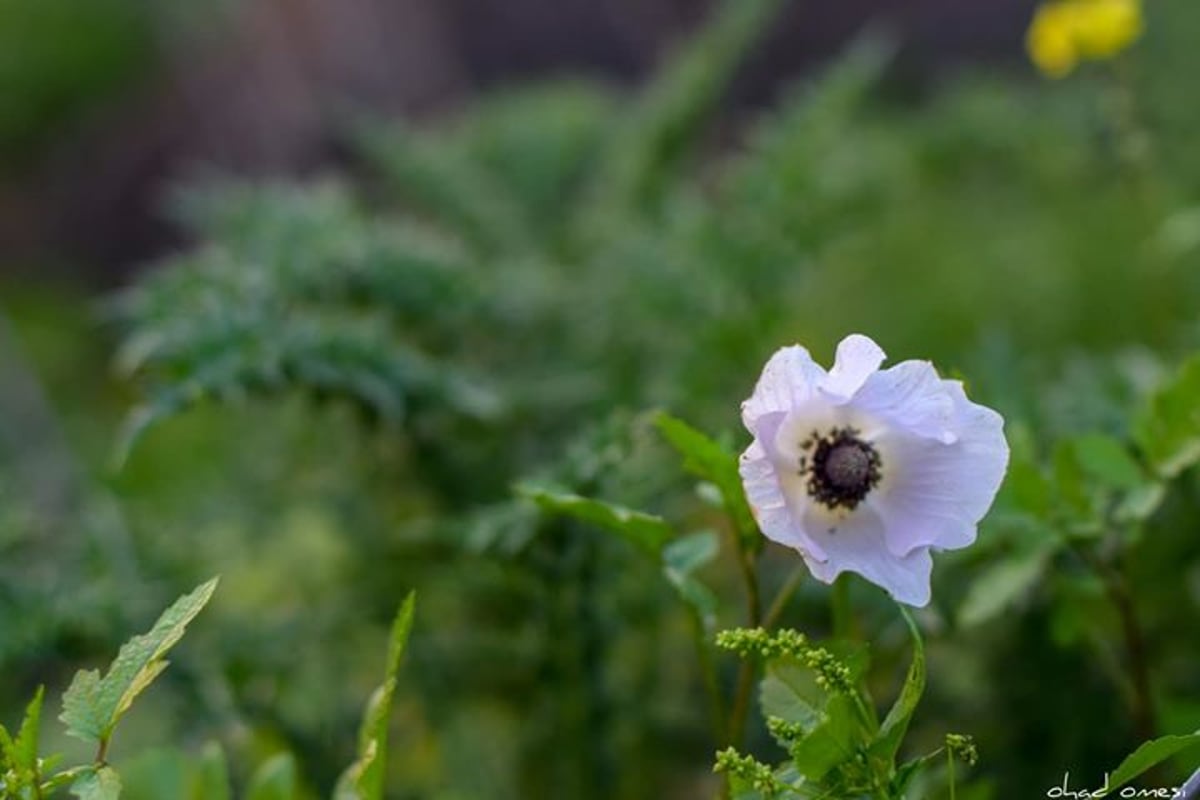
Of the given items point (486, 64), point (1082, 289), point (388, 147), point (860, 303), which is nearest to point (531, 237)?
point (388, 147)

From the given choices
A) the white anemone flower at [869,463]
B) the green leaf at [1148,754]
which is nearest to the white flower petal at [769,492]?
the white anemone flower at [869,463]

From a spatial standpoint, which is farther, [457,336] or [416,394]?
[457,336]

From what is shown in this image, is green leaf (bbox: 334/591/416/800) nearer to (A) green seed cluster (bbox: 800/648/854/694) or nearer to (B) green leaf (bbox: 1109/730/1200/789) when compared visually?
(A) green seed cluster (bbox: 800/648/854/694)

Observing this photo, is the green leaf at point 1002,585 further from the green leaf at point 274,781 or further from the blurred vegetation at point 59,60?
the blurred vegetation at point 59,60

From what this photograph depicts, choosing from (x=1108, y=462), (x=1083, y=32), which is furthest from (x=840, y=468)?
(x=1083, y=32)

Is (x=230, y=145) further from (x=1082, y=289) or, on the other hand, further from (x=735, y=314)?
(x=735, y=314)

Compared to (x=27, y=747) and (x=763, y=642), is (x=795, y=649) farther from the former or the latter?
(x=27, y=747)
